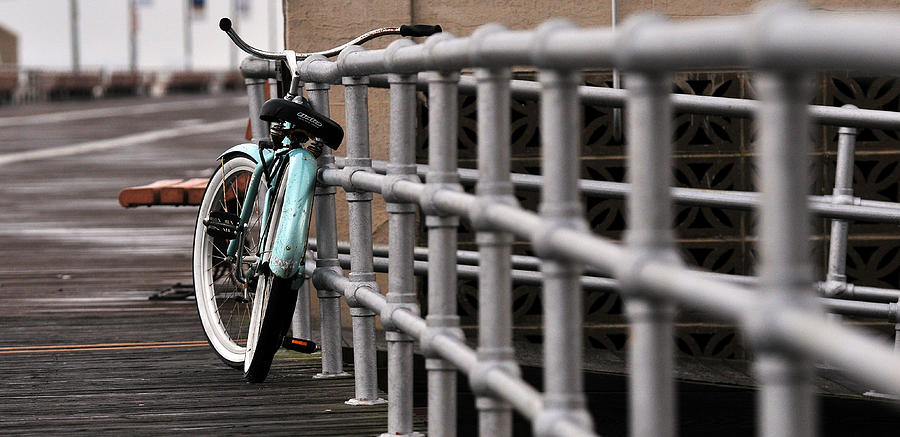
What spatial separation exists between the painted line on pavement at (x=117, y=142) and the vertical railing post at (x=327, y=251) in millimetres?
15580

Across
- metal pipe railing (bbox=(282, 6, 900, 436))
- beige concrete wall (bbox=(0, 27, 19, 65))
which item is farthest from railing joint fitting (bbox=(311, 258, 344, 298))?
beige concrete wall (bbox=(0, 27, 19, 65))

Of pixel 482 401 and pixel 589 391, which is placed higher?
pixel 482 401

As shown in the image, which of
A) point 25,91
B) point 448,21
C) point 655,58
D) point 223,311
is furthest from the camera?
point 25,91

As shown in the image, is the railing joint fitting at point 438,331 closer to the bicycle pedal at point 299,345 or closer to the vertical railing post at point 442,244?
the vertical railing post at point 442,244

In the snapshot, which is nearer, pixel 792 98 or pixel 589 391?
pixel 792 98

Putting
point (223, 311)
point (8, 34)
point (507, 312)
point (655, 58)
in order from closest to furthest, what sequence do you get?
point (655, 58), point (507, 312), point (223, 311), point (8, 34)

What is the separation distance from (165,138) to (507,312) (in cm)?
2393

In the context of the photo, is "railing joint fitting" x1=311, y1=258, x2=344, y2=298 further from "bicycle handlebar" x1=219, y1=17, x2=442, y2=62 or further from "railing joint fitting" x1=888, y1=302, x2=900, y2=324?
"railing joint fitting" x1=888, y1=302, x2=900, y2=324

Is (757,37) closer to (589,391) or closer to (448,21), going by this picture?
(589,391)

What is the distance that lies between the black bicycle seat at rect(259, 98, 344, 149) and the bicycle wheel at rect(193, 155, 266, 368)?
0.42m

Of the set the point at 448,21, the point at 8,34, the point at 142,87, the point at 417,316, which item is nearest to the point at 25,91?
the point at 142,87

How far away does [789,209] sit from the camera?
1845mm

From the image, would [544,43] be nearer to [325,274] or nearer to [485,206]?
[485,206]

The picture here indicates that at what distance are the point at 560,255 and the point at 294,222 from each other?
243 centimetres
